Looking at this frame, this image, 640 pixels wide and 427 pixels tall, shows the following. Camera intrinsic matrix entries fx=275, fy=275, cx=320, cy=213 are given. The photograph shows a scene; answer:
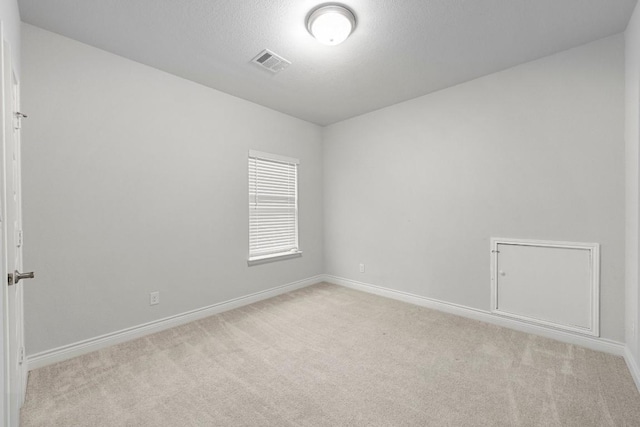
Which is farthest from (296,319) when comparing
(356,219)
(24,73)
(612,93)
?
(612,93)

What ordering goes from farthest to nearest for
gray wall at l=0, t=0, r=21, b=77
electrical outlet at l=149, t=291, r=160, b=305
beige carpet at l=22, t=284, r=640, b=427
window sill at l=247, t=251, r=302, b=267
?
window sill at l=247, t=251, r=302, b=267 < electrical outlet at l=149, t=291, r=160, b=305 < beige carpet at l=22, t=284, r=640, b=427 < gray wall at l=0, t=0, r=21, b=77

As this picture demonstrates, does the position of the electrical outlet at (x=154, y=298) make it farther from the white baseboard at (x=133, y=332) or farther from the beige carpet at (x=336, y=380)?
the beige carpet at (x=336, y=380)

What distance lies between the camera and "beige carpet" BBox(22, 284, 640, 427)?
1589 mm

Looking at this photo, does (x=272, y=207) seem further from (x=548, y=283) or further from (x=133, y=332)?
(x=548, y=283)

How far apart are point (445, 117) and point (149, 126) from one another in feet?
10.2

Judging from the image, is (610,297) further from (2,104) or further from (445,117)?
(2,104)

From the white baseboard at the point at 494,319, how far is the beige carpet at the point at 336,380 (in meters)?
0.09

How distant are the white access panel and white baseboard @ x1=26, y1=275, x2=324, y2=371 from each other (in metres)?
2.67

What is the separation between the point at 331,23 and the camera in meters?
1.99

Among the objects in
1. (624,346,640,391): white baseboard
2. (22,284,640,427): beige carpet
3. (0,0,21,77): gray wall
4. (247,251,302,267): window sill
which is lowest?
(22,284,640,427): beige carpet

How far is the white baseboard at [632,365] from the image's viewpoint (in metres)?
1.82

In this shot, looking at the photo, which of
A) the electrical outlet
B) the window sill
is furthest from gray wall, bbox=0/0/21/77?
the window sill

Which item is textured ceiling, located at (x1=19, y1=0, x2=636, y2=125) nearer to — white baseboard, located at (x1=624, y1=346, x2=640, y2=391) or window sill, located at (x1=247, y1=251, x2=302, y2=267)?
window sill, located at (x1=247, y1=251, x2=302, y2=267)

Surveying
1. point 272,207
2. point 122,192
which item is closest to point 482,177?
point 272,207
